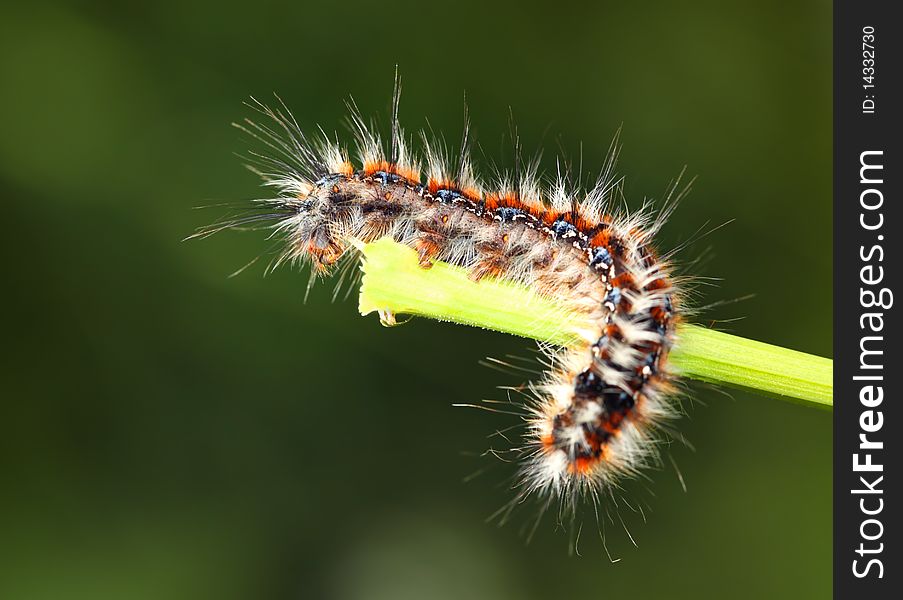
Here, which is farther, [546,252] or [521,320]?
[546,252]

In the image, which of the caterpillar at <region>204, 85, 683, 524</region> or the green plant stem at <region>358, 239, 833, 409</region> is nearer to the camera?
the green plant stem at <region>358, 239, 833, 409</region>

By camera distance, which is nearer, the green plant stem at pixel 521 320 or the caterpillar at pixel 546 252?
the green plant stem at pixel 521 320

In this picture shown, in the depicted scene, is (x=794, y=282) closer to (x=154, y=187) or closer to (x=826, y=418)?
(x=826, y=418)

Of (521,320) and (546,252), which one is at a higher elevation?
(546,252)

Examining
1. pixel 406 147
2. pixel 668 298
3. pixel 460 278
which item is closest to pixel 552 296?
pixel 668 298
